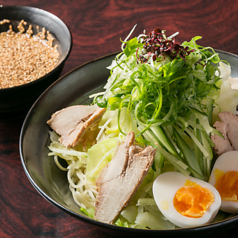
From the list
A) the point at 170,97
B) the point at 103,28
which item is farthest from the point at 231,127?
the point at 103,28

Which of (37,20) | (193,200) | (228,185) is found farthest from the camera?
(37,20)

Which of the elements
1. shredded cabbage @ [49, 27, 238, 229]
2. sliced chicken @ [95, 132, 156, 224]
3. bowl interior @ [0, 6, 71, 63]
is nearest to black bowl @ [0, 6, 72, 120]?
bowl interior @ [0, 6, 71, 63]

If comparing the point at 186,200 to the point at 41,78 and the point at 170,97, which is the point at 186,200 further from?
the point at 41,78

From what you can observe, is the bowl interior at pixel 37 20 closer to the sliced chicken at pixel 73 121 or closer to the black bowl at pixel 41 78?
the black bowl at pixel 41 78

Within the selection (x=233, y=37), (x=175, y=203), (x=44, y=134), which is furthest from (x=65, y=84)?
(x=233, y=37)

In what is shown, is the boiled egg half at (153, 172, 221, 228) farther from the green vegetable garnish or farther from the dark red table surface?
the dark red table surface

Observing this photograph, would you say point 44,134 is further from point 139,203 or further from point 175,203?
point 175,203
